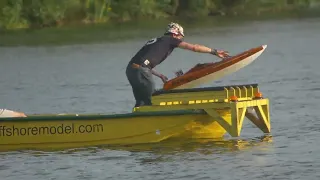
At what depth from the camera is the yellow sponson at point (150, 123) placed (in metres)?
19.9

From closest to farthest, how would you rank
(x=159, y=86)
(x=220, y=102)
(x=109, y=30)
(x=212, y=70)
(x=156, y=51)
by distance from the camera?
(x=220, y=102)
(x=156, y=51)
(x=212, y=70)
(x=159, y=86)
(x=109, y=30)

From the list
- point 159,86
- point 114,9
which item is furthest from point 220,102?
point 114,9

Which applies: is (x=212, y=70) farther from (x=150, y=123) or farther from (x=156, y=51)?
(x=150, y=123)

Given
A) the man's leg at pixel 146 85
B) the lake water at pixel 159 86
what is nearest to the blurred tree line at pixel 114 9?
the lake water at pixel 159 86

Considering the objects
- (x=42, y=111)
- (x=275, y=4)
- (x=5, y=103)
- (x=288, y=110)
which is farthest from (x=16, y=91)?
(x=275, y=4)

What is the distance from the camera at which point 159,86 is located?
34.0 meters

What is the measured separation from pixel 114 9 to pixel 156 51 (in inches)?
2446

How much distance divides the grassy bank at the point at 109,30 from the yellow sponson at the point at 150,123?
3911 cm

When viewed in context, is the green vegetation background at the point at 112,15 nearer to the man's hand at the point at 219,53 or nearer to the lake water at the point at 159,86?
the lake water at the point at 159,86

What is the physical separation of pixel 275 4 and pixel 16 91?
57.5 m

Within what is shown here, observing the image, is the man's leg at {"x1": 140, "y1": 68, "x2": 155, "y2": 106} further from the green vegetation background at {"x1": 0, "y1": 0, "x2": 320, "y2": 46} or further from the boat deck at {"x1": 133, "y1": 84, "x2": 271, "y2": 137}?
the green vegetation background at {"x1": 0, "y1": 0, "x2": 320, "y2": 46}

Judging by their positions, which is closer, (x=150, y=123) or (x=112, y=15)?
(x=150, y=123)

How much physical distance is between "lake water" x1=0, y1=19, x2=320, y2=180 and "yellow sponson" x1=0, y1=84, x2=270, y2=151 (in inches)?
8.2

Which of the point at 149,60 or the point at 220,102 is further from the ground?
the point at 149,60
